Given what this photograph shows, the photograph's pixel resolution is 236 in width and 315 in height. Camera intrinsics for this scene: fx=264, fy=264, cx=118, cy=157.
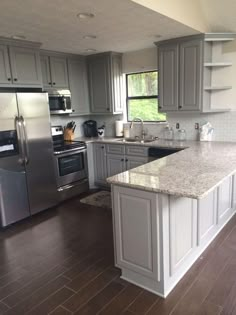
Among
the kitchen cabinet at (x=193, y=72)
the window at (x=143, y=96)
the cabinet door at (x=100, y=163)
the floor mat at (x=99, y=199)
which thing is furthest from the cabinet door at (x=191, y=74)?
the floor mat at (x=99, y=199)

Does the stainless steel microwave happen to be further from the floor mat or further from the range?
the floor mat

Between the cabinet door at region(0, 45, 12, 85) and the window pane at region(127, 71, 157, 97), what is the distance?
2.22m

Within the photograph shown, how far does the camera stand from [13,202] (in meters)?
3.51

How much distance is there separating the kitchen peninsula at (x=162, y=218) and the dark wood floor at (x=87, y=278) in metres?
0.14

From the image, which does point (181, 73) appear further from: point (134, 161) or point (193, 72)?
point (134, 161)

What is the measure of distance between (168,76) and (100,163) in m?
1.88

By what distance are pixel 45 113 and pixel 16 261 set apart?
2024 millimetres

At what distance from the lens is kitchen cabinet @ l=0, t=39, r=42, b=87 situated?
11.2 feet

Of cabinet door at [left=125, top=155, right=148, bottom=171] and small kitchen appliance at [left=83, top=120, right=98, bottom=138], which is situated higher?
small kitchen appliance at [left=83, top=120, right=98, bottom=138]

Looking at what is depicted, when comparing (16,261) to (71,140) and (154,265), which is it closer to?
(154,265)

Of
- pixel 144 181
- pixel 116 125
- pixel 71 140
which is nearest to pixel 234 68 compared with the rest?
pixel 116 125

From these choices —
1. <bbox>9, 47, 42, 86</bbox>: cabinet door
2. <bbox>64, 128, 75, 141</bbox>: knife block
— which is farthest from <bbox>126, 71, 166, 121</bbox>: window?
<bbox>9, 47, 42, 86</bbox>: cabinet door

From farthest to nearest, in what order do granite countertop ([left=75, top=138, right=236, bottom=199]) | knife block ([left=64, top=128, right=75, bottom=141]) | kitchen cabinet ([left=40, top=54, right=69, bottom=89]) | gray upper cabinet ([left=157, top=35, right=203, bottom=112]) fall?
1. knife block ([left=64, top=128, right=75, bottom=141])
2. kitchen cabinet ([left=40, top=54, right=69, bottom=89])
3. gray upper cabinet ([left=157, top=35, right=203, bottom=112])
4. granite countertop ([left=75, top=138, right=236, bottom=199])

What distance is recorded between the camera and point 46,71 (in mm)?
4234
